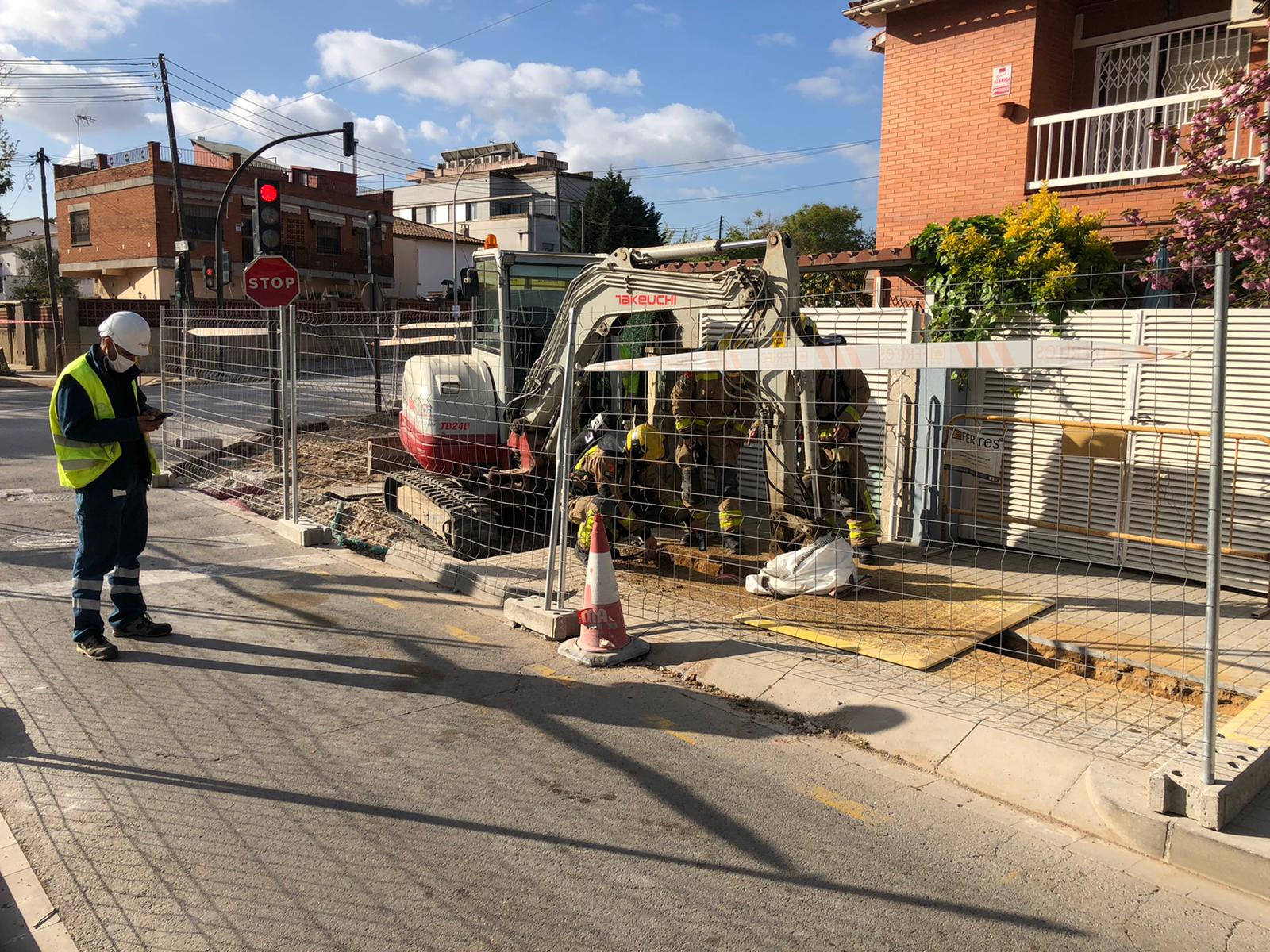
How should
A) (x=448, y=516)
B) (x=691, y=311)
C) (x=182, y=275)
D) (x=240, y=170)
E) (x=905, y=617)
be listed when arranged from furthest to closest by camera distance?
(x=182, y=275)
(x=240, y=170)
(x=448, y=516)
(x=691, y=311)
(x=905, y=617)

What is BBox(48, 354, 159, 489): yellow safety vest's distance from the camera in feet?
19.6

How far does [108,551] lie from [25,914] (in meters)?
3.19

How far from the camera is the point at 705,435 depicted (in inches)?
330

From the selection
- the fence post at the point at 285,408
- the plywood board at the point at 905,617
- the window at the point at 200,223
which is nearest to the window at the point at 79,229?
the window at the point at 200,223

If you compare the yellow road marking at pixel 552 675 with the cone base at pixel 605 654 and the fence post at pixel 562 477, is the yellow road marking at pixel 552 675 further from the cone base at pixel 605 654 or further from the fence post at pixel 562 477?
the fence post at pixel 562 477

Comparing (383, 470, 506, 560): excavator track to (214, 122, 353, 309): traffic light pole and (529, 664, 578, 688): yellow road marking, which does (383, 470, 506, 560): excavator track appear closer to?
(529, 664, 578, 688): yellow road marking

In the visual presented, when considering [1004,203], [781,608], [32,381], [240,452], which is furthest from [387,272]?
[781,608]

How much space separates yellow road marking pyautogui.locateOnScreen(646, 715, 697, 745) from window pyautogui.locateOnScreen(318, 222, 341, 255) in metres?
44.4

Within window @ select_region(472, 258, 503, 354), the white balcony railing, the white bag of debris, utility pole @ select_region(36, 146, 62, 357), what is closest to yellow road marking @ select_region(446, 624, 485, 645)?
the white bag of debris

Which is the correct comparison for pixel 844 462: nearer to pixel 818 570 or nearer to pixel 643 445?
pixel 818 570

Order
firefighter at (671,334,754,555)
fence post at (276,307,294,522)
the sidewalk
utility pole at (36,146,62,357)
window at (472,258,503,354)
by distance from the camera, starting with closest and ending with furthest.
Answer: the sidewalk
firefighter at (671,334,754,555)
fence post at (276,307,294,522)
window at (472,258,503,354)
utility pole at (36,146,62,357)

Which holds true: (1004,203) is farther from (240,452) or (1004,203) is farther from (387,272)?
(387,272)

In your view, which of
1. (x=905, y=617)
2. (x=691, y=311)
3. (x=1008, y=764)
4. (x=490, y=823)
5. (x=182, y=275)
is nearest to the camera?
(x=490, y=823)

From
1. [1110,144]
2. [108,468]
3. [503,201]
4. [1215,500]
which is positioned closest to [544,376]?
[108,468]
